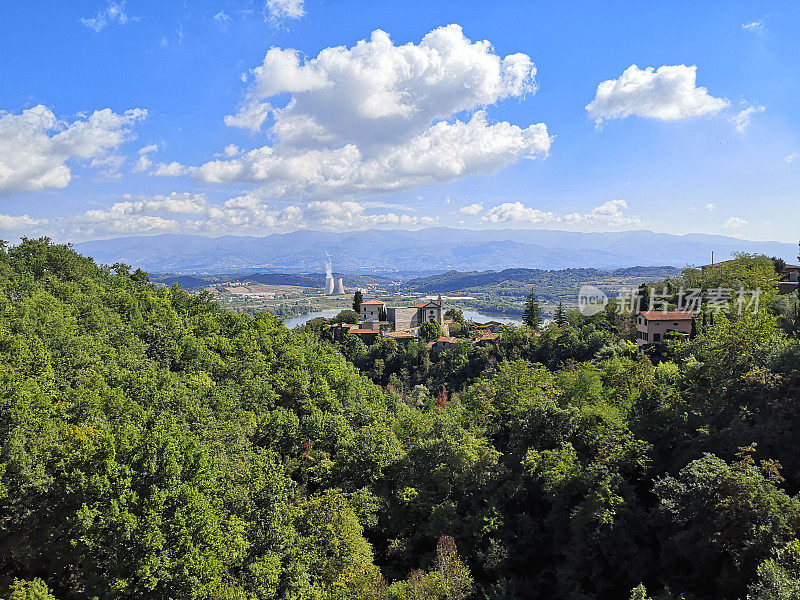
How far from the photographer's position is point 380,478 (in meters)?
20.1

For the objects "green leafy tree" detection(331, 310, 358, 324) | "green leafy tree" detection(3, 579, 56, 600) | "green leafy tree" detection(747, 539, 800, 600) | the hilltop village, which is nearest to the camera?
"green leafy tree" detection(747, 539, 800, 600)

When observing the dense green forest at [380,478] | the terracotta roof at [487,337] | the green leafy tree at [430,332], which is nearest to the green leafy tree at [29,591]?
the dense green forest at [380,478]

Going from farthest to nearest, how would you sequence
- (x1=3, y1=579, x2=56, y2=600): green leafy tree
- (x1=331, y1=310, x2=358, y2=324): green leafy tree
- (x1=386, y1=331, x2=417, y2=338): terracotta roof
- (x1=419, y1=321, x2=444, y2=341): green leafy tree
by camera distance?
(x1=331, y1=310, x2=358, y2=324): green leafy tree → (x1=386, y1=331, x2=417, y2=338): terracotta roof → (x1=419, y1=321, x2=444, y2=341): green leafy tree → (x1=3, y1=579, x2=56, y2=600): green leafy tree

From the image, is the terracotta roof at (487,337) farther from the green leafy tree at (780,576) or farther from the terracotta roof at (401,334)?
the green leafy tree at (780,576)

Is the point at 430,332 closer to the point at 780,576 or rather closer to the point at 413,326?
the point at 413,326

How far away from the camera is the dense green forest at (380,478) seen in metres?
12.4

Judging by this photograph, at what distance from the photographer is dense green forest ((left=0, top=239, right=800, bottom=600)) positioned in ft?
40.7

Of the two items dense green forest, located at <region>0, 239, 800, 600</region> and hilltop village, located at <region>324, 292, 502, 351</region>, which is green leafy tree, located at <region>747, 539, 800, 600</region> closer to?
dense green forest, located at <region>0, 239, 800, 600</region>

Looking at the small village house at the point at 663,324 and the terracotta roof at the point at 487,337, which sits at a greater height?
the small village house at the point at 663,324

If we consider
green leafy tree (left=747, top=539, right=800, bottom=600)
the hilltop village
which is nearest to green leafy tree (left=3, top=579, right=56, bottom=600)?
green leafy tree (left=747, top=539, right=800, bottom=600)

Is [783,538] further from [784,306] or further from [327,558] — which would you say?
[784,306]

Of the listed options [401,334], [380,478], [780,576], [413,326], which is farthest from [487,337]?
[780,576]

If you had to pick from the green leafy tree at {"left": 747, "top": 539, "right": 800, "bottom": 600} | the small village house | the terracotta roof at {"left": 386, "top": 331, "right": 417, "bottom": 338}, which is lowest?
the terracotta roof at {"left": 386, "top": 331, "right": 417, "bottom": 338}

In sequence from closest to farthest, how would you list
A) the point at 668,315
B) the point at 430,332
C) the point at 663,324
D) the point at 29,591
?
the point at 29,591 < the point at 663,324 < the point at 668,315 < the point at 430,332
